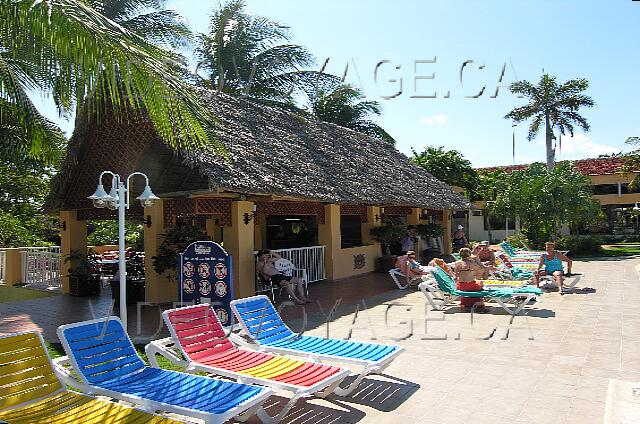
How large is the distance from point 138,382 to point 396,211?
15.9 metres

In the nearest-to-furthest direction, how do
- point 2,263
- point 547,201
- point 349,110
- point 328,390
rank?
point 328,390 < point 2,263 < point 547,201 < point 349,110

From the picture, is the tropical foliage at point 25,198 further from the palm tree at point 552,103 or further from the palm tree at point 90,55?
the palm tree at point 552,103

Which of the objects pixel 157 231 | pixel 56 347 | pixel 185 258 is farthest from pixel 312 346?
→ pixel 157 231

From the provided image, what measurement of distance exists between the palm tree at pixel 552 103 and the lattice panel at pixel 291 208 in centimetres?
2484

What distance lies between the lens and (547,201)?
80.1 ft

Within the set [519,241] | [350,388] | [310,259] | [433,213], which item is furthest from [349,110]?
[350,388]

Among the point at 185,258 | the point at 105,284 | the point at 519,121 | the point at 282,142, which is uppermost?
the point at 519,121

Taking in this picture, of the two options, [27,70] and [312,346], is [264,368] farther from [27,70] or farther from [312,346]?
[27,70]

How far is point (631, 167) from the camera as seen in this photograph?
3155cm

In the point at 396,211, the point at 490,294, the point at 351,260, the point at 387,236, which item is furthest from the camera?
the point at 396,211

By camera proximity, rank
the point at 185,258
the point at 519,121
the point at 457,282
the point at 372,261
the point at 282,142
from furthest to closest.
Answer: the point at 519,121 → the point at 372,261 → the point at 282,142 → the point at 457,282 → the point at 185,258

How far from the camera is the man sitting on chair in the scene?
36.3 feet

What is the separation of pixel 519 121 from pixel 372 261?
2405 cm

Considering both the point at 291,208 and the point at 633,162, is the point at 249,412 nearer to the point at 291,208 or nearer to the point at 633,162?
the point at 291,208
